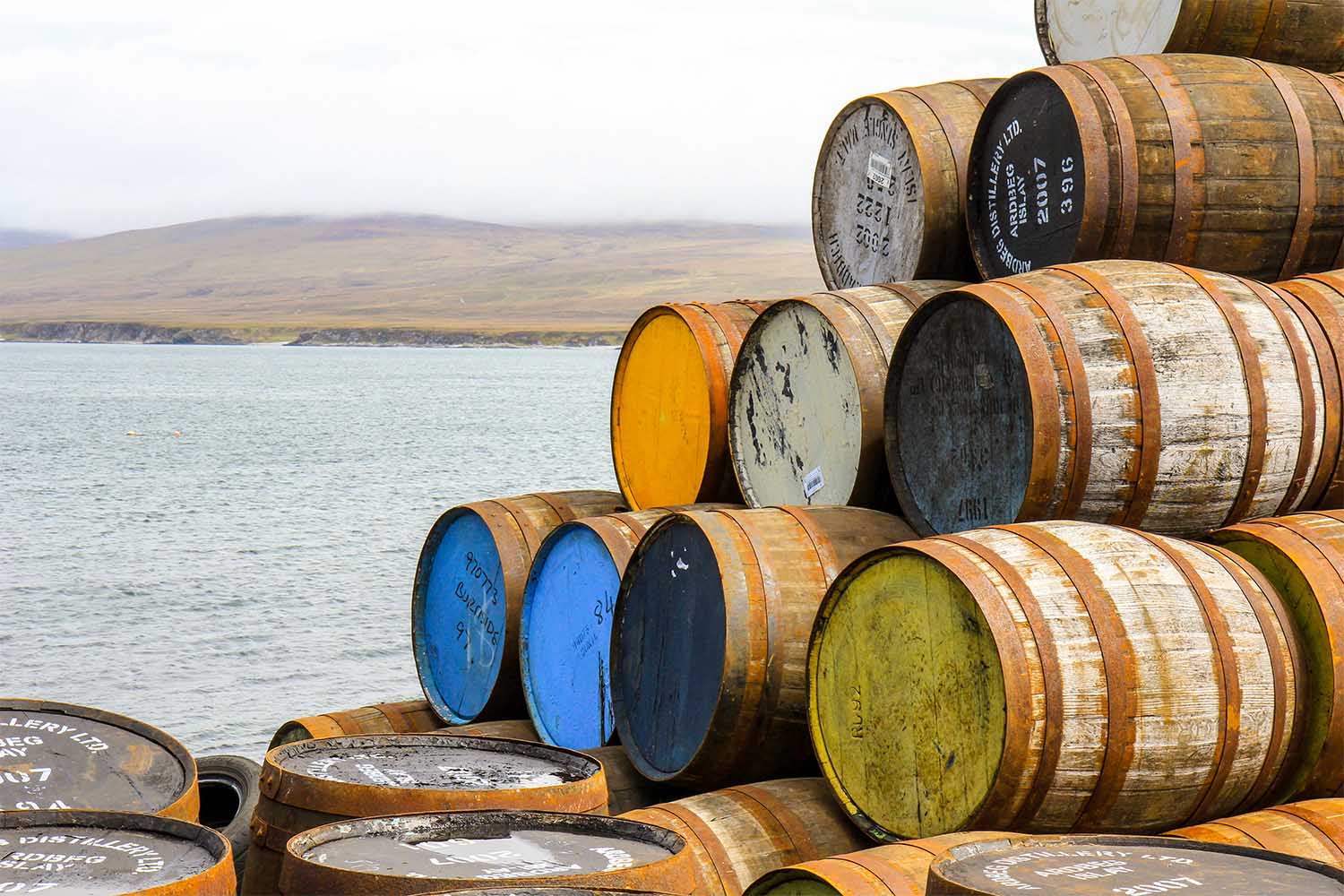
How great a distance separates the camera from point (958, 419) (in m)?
4.45

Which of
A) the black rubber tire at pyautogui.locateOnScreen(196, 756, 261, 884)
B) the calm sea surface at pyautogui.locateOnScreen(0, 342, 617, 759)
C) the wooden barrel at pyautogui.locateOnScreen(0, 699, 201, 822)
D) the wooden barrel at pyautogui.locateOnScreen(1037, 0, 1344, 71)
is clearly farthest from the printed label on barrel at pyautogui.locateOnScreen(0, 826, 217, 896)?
the calm sea surface at pyautogui.locateOnScreen(0, 342, 617, 759)

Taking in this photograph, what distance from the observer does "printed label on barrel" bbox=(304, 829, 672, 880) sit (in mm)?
2758

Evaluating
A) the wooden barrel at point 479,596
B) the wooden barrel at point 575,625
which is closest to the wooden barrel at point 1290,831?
the wooden barrel at point 575,625

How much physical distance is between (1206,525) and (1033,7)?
285 centimetres

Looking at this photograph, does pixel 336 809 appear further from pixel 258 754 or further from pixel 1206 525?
pixel 258 754

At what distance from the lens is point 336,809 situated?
3217 mm

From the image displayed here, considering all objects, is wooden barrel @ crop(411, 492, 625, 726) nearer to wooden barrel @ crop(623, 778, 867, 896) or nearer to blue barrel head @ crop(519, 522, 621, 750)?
blue barrel head @ crop(519, 522, 621, 750)

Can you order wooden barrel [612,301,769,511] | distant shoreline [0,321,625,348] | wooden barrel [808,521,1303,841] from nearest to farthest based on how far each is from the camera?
1. wooden barrel [808,521,1303,841]
2. wooden barrel [612,301,769,511]
3. distant shoreline [0,321,625,348]

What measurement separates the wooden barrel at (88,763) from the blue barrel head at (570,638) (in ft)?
6.49

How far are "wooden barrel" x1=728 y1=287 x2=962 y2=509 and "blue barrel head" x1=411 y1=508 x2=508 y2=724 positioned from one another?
→ 1337 mm

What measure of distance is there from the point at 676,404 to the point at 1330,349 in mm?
2682

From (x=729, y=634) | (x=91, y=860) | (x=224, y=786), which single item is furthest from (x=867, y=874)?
(x=224, y=786)

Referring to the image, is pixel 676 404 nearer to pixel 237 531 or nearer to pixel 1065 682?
pixel 1065 682

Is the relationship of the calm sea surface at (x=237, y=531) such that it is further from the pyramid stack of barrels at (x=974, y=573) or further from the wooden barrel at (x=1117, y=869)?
the wooden barrel at (x=1117, y=869)
